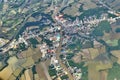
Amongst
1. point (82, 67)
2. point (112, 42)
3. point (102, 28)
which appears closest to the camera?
point (82, 67)

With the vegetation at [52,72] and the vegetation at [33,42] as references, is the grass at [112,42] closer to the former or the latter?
the vegetation at [52,72]

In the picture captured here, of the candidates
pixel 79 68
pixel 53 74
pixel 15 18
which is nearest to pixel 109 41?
pixel 79 68

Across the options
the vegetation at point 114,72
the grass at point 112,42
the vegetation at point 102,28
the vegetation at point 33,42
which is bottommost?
the vegetation at point 114,72

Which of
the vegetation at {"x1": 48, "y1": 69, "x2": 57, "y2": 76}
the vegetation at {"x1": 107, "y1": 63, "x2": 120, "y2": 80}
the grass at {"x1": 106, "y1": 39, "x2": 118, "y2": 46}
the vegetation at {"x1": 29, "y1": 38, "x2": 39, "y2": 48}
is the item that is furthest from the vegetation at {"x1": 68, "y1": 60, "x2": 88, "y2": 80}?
the vegetation at {"x1": 29, "y1": 38, "x2": 39, "y2": 48}

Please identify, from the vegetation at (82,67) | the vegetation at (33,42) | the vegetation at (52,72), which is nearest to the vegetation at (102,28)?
the vegetation at (82,67)

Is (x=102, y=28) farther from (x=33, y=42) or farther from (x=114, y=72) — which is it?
(x=33, y=42)

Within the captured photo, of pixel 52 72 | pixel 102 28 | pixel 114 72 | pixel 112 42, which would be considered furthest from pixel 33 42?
pixel 114 72

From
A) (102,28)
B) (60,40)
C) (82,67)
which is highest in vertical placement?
(102,28)

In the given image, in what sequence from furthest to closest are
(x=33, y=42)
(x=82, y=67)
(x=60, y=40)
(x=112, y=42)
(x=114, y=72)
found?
(x=33, y=42), (x=60, y=40), (x=112, y=42), (x=82, y=67), (x=114, y=72)

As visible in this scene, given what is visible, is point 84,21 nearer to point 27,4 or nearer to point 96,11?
point 96,11
